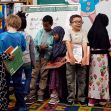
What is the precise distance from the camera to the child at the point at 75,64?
16.3ft

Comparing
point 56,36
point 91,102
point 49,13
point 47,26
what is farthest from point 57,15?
point 91,102

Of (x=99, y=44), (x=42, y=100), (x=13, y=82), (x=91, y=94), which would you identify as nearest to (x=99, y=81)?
(x=91, y=94)

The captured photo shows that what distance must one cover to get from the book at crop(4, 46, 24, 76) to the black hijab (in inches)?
49.2

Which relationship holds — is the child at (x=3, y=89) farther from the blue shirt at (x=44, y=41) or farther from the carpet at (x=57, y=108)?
the blue shirt at (x=44, y=41)

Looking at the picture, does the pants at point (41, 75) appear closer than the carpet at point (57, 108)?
No

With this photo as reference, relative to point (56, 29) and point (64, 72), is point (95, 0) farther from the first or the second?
point (64, 72)

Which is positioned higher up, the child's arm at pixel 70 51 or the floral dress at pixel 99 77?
the child's arm at pixel 70 51

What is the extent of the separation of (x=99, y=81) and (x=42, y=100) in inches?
39.1

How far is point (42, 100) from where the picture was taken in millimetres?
5344

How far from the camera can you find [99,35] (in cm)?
489

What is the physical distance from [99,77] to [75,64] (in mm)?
403

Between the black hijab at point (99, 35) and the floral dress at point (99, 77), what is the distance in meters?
0.15

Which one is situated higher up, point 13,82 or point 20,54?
point 20,54

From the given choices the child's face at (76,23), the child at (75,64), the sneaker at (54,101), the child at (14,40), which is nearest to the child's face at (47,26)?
the child at (75,64)
